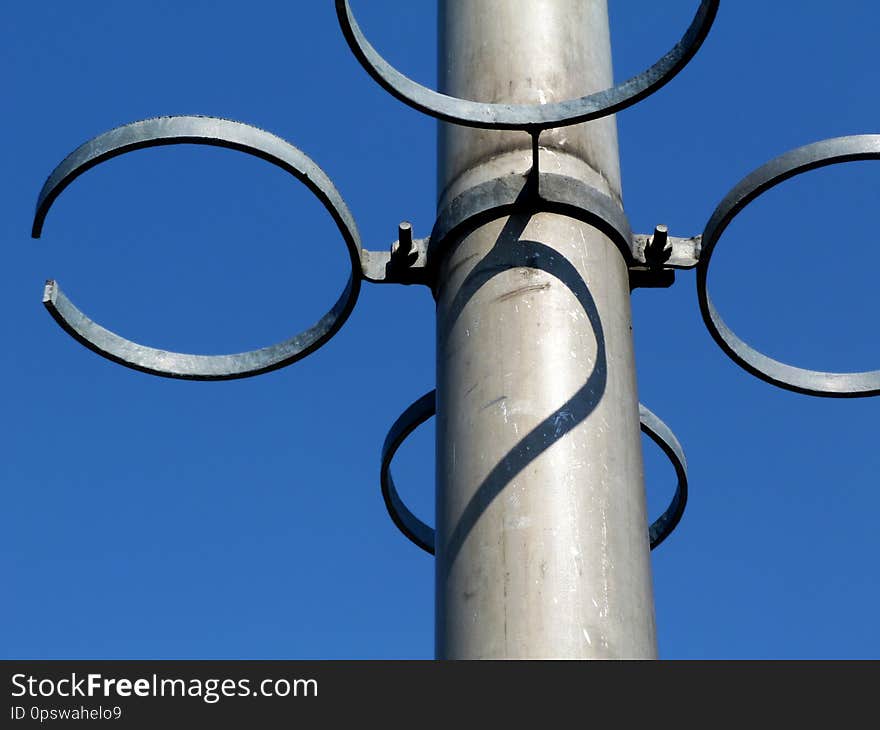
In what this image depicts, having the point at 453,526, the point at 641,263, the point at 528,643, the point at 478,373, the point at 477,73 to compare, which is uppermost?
the point at 477,73

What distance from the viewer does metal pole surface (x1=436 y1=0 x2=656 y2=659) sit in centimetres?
895

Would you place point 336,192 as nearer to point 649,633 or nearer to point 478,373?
point 478,373

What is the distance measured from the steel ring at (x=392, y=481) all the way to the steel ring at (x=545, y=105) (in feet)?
6.94

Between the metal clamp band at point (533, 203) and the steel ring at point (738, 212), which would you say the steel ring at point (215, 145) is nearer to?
the metal clamp band at point (533, 203)

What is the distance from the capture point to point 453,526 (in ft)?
30.7

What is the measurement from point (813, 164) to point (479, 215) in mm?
1623

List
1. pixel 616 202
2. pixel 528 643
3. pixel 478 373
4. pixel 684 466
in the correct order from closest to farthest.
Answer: pixel 528 643 → pixel 478 373 → pixel 616 202 → pixel 684 466

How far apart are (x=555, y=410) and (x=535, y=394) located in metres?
0.12

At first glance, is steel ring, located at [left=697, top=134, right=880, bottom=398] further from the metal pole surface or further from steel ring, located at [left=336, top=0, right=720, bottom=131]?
steel ring, located at [left=336, top=0, right=720, bottom=131]

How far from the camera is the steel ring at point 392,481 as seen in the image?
444 inches

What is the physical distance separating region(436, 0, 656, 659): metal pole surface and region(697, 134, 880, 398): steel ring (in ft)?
1.64

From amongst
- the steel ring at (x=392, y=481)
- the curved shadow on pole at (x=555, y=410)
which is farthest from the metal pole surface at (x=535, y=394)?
the steel ring at (x=392, y=481)

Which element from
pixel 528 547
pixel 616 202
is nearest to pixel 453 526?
pixel 528 547

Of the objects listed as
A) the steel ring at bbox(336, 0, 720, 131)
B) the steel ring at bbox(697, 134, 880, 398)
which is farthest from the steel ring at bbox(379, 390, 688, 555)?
the steel ring at bbox(336, 0, 720, 131)
